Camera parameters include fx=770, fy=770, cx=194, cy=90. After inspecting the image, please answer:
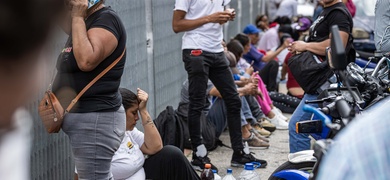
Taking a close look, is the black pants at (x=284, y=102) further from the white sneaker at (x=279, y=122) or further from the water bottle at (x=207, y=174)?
the water bottle at (x=207, y=174)

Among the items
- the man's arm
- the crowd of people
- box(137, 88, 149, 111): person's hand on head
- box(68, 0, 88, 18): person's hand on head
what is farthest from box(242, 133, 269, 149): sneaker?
box(68, 0, 88, 18): person's hand on head

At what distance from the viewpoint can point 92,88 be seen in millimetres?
4176

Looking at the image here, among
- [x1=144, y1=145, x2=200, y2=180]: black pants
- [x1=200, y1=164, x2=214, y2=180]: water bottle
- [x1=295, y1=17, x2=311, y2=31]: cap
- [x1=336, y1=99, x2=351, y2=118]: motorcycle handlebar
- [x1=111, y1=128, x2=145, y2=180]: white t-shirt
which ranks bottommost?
[x1=295, y1=17, x2=311, y2=31]: cap

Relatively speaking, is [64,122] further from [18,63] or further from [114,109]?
[18,63]

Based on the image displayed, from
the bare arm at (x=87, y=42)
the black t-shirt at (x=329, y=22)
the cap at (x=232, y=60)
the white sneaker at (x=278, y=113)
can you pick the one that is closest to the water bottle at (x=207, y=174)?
the black t-shirt at (x=329, y=22)

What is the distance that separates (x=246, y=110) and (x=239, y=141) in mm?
1434

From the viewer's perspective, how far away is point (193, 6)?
6316 mm

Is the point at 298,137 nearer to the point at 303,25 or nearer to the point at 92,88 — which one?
the point at 92,88

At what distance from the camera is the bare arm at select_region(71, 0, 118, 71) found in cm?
405

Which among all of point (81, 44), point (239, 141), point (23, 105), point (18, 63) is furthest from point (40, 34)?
point (239, 141)

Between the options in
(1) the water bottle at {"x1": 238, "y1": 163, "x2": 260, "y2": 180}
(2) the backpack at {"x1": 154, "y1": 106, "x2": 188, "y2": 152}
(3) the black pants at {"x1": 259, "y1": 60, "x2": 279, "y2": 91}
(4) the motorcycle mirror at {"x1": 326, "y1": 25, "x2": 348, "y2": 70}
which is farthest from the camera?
(3) the black pants at {"x1": 259, "y1": 60, "x2": 279, "y2": 91}

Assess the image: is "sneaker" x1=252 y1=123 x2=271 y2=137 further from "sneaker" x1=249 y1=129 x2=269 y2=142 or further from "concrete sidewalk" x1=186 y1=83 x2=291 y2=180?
"sneaker" x1=249 y1=129 x2=269 y2=142

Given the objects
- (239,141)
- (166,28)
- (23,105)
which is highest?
(23,105)

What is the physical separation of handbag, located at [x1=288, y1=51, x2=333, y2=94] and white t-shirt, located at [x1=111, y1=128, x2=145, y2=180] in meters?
1.38
